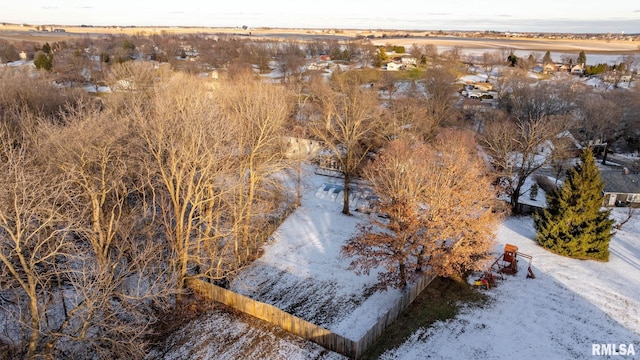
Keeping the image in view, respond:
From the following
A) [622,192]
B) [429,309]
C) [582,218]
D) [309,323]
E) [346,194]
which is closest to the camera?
[309,323]

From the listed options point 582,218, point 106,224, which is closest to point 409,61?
point 582,218

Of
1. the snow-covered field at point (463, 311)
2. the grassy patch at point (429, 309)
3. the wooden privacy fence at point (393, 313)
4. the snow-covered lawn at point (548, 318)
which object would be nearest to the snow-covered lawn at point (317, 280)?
the snow-covered field at point (463, 311)

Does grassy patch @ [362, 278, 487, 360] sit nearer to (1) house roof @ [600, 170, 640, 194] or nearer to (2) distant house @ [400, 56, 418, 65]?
(1) house roof @ [600, 170, 640, 194]

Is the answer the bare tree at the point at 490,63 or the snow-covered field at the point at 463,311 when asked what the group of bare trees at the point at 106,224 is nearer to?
the snow-covered field at the point at 463,311

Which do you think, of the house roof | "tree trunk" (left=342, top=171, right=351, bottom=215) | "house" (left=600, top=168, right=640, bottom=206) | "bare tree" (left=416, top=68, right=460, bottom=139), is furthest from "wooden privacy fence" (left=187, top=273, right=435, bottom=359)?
"bare tree" (left=416, top=68, right=460, bottom=139)

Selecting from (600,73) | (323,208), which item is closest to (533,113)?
(323,208)

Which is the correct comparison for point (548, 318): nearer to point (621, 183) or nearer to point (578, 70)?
point (621, 183)
